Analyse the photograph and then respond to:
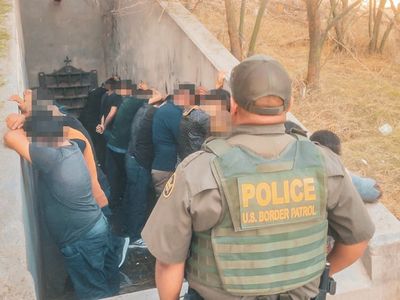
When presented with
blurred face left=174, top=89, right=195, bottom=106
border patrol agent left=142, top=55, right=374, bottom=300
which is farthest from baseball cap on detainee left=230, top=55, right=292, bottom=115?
blurred face left=174, top=89, right=195, bottom=106

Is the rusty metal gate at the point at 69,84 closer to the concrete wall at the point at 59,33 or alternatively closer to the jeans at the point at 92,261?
the concrete wall at the point at 59,33

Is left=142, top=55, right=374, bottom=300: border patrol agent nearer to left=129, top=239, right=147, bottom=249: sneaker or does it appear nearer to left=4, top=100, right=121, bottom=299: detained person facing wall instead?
left=4, top=100, right=121, bottom=299: detained person facing wall

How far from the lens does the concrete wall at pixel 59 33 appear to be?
9.44 metres

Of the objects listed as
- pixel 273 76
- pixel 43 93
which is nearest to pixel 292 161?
pixel 273 76

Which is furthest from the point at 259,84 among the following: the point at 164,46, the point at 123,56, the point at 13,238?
the point at 123,56

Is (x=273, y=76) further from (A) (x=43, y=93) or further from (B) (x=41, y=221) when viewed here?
(B) (x=41, y=221)

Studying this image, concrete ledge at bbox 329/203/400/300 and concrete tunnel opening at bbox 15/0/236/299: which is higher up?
concrete tunnel opening at bbox 15/0/236/299

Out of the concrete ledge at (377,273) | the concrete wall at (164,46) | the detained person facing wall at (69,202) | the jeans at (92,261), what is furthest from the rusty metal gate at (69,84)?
the concrete ledge at (377,273)

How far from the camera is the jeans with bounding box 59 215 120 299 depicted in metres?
3.63

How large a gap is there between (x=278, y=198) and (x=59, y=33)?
8.57m

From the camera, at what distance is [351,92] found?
7.52 metres

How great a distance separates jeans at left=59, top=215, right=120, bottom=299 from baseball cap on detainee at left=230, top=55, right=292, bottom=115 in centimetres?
204

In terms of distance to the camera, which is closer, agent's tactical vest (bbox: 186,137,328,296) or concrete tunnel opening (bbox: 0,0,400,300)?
agent's tactical vest (bbox: 186,137,328,296)

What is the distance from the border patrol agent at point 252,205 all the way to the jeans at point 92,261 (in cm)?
168
